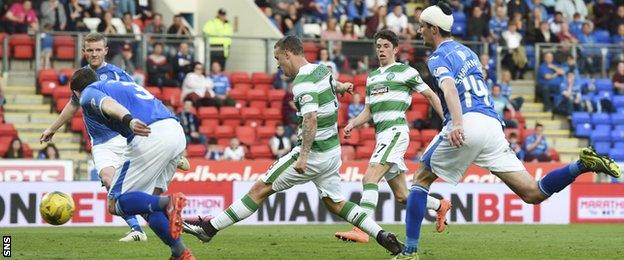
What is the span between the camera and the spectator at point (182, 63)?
28219mm

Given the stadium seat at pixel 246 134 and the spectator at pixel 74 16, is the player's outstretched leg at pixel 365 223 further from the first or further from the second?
the spectator at pixel 74 16

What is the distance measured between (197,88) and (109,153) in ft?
38.2

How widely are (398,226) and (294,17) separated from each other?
9.71 m

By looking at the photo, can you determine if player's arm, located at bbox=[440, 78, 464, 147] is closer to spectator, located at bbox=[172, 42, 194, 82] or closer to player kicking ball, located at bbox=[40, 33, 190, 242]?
player kicking ball, located at bbox=[40, 33, 190, 242]

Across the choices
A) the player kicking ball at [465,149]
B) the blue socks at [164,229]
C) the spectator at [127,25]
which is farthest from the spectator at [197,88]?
the blue socks at [164,229]

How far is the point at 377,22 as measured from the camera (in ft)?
101

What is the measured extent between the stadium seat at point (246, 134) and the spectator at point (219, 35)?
1.83 metres

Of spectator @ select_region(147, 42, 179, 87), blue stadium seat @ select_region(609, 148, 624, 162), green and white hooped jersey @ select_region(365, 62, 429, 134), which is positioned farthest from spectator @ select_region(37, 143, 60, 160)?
blue stadium seat @ select_region(609, 148, 624, 162)

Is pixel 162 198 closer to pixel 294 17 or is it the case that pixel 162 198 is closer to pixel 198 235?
pixel 198 235

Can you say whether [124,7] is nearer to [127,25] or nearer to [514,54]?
[127,25]

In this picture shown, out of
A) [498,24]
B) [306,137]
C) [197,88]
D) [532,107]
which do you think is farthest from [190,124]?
[306,137]

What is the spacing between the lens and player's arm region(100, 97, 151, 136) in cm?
1216

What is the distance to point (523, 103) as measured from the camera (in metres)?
31.5

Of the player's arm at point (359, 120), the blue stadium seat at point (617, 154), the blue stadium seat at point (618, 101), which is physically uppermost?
the player's arm at point (359, 120)
